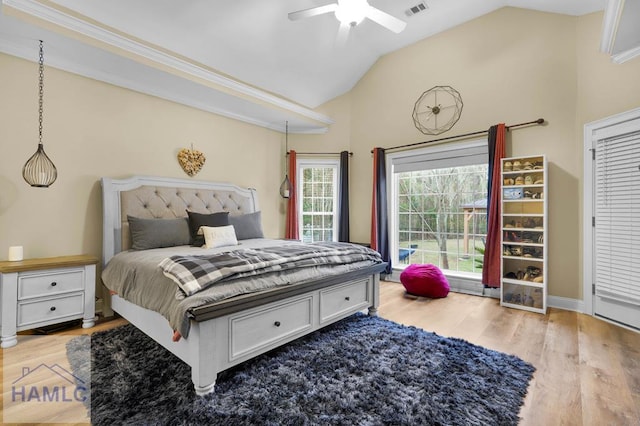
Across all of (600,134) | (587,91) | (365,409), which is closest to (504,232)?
(600,134)

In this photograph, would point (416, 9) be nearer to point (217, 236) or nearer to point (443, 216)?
point (443, 216)

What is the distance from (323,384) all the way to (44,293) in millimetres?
2472

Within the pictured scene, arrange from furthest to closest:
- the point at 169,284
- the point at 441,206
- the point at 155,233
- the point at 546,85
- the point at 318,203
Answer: the point at 318,203 < the point at 441,206 < the point at 546,85 < the point at 155,233 < the point at 169,284

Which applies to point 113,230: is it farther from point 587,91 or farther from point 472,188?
point 587,91

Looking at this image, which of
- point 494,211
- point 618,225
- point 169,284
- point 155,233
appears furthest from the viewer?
point 494,211

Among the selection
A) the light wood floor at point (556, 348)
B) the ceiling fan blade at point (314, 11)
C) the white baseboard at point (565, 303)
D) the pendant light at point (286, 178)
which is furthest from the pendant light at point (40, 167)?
the white baseboard at point (565, 303)

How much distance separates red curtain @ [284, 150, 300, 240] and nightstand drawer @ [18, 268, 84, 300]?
2.87 metres

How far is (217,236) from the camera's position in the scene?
320 centimetres

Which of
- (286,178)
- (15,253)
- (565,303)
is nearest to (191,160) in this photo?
(286,178)

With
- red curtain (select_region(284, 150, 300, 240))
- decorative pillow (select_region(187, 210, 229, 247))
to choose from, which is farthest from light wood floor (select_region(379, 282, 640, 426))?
decorative pillow (select_region(187, 210, 229, 247))

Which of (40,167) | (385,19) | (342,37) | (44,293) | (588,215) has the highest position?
(342,37)

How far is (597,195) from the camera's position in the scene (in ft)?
10.1

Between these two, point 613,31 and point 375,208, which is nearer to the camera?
point 613,31

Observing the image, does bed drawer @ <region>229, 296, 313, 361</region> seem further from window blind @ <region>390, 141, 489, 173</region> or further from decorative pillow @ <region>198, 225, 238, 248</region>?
window blind @ <region>390, 141, 489, 173</region>
